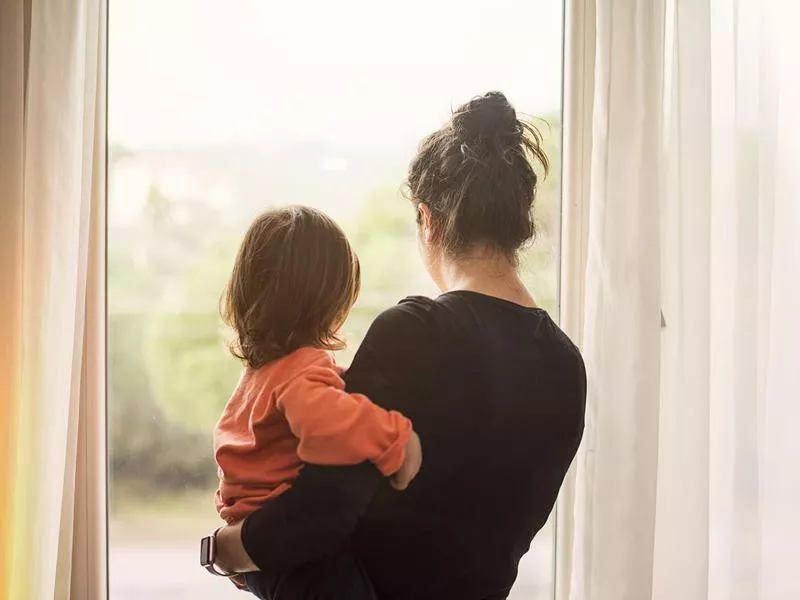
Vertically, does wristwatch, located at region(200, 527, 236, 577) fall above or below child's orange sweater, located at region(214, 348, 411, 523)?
below

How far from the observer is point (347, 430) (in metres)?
1.17

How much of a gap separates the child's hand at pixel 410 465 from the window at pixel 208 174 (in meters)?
0.77

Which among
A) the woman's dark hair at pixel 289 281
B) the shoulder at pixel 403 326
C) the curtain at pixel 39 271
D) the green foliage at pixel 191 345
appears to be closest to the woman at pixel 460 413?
the shoulder at pixel 403 326

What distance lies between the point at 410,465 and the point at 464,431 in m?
0.09

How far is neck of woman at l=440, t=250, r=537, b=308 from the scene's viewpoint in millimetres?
1336

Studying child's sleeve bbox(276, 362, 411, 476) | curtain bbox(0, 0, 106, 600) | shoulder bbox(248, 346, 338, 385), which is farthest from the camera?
curtain bbox(0, 0, 106, 600)

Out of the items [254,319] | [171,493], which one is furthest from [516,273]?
[171,493]

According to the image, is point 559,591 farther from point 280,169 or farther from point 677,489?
point 280,169

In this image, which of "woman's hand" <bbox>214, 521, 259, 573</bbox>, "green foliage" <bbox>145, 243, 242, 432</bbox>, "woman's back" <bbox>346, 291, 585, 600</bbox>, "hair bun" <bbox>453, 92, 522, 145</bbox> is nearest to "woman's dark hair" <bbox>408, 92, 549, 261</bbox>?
"hair bun" <bbox>453, 92, 522, 145</bbox>

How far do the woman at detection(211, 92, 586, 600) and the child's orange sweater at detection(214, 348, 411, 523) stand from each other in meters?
0.03

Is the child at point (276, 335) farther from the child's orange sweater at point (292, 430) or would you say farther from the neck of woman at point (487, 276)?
the neck of woman at point (487, 276)

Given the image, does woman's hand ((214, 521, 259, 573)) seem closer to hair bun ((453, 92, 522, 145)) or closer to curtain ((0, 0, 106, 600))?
curtain ((0, 0, 106, 600))

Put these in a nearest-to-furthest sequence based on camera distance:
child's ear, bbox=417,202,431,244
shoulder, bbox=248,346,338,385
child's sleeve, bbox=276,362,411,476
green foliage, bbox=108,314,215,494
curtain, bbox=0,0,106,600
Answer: child's sleeve, bbox=276,362,411,476 → shoulder, bbox=248,346,338,385 → child's ear, bbox=417,202,431,244 → curtain, bbox=0,0,106,600 → green foliage, bbox=108,314,215,494

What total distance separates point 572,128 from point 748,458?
80 cm
